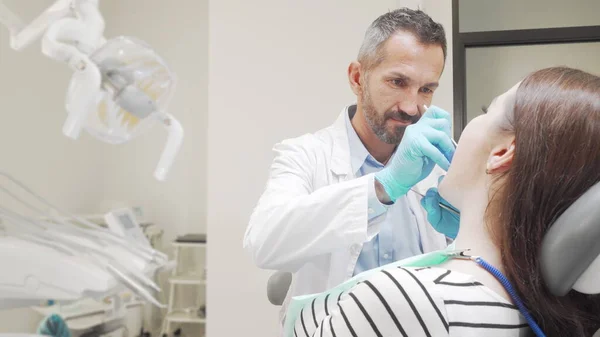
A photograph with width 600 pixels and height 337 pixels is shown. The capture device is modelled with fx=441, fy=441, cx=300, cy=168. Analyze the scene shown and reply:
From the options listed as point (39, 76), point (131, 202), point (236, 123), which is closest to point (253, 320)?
point (236, 123)

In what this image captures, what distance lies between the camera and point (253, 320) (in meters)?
2.12

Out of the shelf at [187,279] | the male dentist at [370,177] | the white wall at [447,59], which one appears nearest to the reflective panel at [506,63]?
the white wall at [447,59]

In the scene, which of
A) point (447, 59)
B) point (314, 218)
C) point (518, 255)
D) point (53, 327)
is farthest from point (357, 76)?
point (53, 327)

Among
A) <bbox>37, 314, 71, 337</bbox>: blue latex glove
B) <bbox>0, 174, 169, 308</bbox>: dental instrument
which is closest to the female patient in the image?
<bbox>0, 174, 169, 308</bbox>: dental instrument

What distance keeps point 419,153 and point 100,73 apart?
0.90 meters

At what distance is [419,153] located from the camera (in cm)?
95

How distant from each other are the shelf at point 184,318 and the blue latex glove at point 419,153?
2.67m

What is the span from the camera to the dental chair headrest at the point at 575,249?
1.89 ft

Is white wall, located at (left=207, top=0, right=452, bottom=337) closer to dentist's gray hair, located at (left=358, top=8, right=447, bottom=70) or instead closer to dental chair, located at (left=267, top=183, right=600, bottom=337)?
dentist's gray hair, located at (left=358, top=8, right=447, bottom=70)

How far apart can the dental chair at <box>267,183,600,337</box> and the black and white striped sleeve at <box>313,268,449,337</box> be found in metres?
0.16

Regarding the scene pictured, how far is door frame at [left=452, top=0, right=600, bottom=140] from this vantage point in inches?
92.6

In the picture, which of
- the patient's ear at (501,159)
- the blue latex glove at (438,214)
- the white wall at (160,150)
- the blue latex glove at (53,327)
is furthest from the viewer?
the white wall at (160,150)

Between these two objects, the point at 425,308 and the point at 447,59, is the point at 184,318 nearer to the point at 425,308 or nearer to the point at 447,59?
the point at 447,59

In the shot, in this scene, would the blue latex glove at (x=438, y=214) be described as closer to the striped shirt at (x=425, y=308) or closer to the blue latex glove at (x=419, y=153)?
the blue latex glove at (x=419, y=153)
